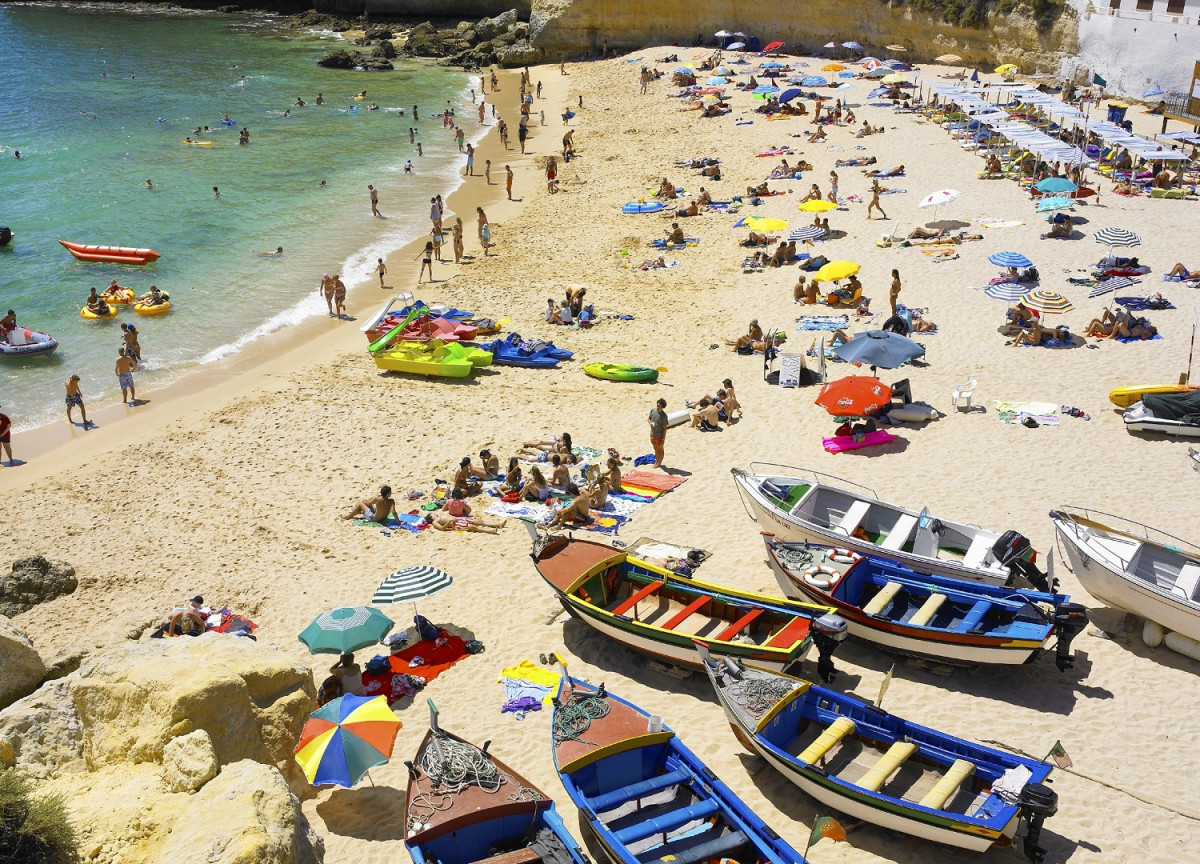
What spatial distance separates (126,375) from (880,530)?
15.8 m

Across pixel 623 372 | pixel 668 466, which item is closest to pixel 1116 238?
pixel 623 372

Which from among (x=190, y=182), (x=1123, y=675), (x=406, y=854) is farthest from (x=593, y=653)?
(x=190, y=182)

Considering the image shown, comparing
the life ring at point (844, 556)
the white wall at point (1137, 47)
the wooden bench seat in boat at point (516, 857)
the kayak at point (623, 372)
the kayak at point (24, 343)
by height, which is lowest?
the kayak at point (24, 343)

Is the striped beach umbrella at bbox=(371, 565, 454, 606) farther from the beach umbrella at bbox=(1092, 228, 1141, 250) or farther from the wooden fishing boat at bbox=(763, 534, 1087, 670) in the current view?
the beach umbrella at bbox=(1092, 228, 1141, 250)

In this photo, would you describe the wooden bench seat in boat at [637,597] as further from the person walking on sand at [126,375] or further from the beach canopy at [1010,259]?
the beach canopy at [1010,259]

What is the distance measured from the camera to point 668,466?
1684 centimetres

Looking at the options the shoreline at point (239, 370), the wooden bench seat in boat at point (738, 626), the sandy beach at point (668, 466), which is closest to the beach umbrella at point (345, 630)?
the sandy beach at point (668, 466)

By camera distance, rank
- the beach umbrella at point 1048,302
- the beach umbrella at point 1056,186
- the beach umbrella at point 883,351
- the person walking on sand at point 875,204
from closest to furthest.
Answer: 1. the beach umbrella at point 883,351
2. the beach umbrella at point 1048,302
3. the beach umbrella at point 1056,186
4. the person walking on sand at point 875,204

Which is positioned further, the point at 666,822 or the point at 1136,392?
the point at 1136,392

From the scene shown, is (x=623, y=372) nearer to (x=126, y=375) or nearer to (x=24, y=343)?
(x=126, y=375)

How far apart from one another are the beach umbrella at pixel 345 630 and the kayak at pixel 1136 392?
42.1 ft

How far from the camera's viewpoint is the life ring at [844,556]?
12867 millimetres

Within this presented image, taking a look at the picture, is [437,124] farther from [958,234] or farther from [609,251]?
[958,234]

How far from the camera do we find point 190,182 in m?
37.0
